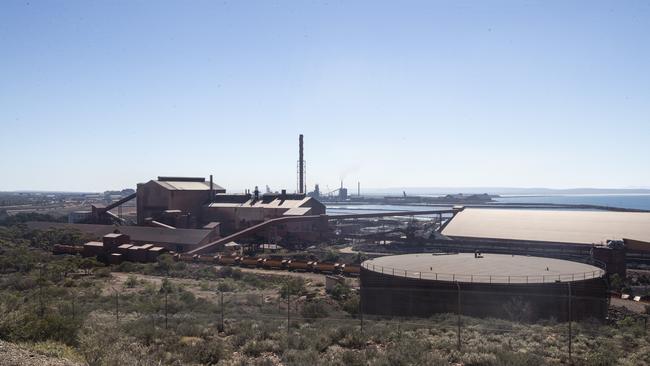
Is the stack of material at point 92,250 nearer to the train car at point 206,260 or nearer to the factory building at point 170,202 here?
the train car at point 206,260

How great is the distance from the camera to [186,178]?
75562mm

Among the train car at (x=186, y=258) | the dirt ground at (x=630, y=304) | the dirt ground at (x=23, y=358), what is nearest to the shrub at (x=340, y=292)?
the dirt ground at (x=630, y=304)

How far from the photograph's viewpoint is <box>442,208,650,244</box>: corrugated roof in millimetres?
49000

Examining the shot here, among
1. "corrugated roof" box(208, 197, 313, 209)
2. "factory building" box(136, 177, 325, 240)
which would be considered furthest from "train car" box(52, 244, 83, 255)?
"corrugated roof" box(208, 197, 313, 209)

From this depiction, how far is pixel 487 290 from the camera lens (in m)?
20.7

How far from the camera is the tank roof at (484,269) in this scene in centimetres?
2197

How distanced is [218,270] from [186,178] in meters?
39.4

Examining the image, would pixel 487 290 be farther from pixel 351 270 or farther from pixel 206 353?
pixel 351 270

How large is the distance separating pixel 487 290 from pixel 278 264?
25.5 metres

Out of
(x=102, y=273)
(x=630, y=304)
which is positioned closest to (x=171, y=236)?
(x=102, y=273)

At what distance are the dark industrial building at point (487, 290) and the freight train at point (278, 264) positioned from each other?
1447cm

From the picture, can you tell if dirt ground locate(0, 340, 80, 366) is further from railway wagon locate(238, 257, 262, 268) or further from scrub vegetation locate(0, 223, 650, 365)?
railway wagon locate(238, 257, 262, 268)

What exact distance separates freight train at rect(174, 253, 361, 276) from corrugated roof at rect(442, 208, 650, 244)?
809 inches

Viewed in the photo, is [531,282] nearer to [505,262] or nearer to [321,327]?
[505,262]
